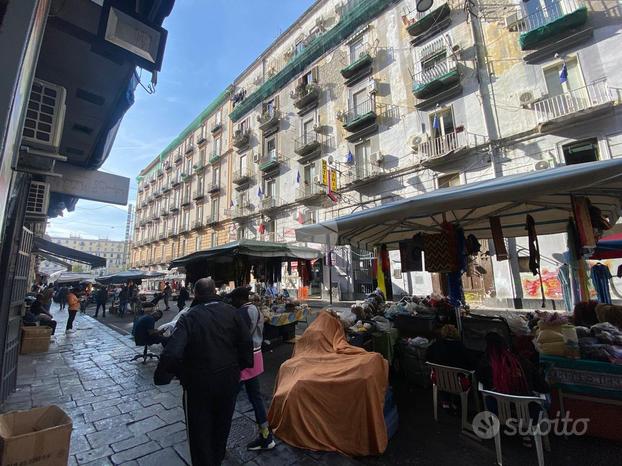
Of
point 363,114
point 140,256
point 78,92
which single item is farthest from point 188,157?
point 78,92

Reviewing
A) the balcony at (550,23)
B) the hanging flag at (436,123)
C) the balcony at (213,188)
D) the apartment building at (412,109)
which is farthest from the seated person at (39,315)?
the balcony at (550,23)

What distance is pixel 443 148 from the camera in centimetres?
1219

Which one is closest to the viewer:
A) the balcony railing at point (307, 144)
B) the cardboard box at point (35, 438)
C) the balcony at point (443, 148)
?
the cardboard box at point (35, 438)

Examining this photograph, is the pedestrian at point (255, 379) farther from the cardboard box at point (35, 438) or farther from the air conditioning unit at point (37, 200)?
the air conditioning unit at point (37, 200)

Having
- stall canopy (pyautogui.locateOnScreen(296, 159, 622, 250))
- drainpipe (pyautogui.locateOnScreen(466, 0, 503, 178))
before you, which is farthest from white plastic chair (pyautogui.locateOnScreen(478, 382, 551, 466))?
drainpipe (pyautogui.locateOnScreen(466, 0, 503, 178))

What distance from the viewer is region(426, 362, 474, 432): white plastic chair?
301 centimetres

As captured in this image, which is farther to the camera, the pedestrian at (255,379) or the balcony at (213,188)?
the balcony at (213,188)

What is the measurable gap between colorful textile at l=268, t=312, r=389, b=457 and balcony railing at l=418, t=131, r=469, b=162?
11327mm

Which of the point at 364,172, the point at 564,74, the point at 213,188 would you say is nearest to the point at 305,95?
the point at 364,172

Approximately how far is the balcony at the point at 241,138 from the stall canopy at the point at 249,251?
16.8 meters

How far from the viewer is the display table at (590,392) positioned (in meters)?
2.73

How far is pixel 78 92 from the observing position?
4.74 meters

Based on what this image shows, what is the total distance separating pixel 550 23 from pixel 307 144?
466 inches

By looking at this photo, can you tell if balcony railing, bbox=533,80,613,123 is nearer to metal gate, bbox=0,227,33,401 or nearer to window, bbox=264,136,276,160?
metal gate, bbox=0,227,33,401
